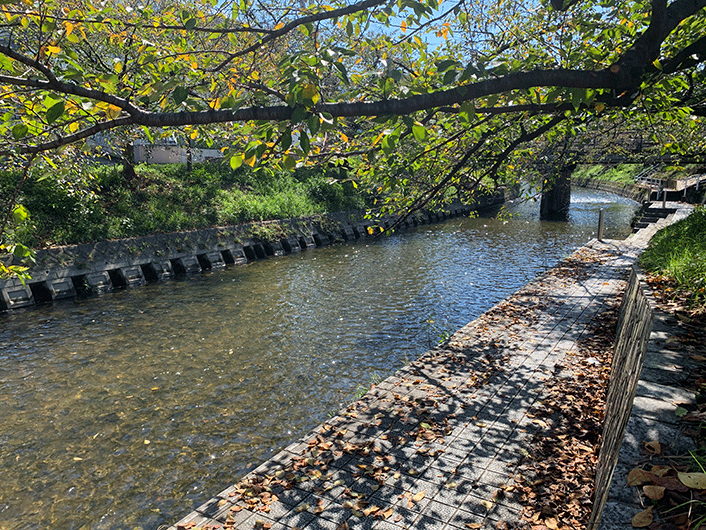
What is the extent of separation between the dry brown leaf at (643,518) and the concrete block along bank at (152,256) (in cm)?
945

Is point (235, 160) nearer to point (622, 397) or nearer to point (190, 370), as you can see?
point (622, 397)

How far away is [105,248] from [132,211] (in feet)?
8.72

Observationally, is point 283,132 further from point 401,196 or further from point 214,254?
point 214,254

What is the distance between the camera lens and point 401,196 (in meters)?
8.27

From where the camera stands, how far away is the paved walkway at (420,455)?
14.1ft

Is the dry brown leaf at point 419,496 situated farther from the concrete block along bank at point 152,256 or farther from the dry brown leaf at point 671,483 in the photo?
the concrete block along bank at point 152,256

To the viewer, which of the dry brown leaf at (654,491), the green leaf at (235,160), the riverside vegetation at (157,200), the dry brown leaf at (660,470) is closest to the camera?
the dry brown leaf at (654,491)

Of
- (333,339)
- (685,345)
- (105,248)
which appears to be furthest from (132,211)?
(685,345)

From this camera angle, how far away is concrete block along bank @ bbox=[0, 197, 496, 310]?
14648 millimetres

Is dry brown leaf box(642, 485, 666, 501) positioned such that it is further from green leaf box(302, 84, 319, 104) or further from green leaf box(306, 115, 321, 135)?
green leaf box(302, 84, 319, 104)

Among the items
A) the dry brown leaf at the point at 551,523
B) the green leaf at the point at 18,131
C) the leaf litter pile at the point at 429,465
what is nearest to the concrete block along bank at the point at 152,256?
the leaf litter pile at the point at 429,465

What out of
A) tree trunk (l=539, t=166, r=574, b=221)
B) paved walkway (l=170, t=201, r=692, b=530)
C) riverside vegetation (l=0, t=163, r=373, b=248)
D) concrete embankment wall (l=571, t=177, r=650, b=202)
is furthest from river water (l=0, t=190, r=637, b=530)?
concrete embankment wall (l=571, t=177, r=650, b=202)

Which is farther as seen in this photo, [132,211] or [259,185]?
[259,185]

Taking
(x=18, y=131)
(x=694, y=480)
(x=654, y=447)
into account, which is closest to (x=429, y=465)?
(x=654, y=447)
